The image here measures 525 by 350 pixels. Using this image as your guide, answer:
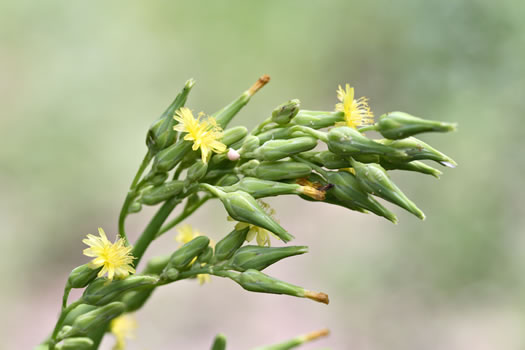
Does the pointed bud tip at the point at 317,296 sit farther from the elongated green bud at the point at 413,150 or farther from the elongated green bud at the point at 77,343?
the elongated green bud at the point at 77,343

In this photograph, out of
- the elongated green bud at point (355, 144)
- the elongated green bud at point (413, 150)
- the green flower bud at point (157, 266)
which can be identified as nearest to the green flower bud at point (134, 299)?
the green flower bud at point (157, 266)

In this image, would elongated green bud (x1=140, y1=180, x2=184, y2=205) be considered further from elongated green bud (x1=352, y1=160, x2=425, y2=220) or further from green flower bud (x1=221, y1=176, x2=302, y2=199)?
elongated green bud (x1=352, y1=160, x2=425, y2=220)

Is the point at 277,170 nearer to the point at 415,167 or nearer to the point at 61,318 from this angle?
the point at 415,167

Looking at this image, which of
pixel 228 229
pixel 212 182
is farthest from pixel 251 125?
pixel 212 182

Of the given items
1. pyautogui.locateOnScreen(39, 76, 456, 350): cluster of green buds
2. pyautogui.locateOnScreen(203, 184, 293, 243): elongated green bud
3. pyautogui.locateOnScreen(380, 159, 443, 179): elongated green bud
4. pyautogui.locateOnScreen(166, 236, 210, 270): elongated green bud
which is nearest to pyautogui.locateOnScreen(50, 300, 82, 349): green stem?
pyautogui.locateOnScreen(39, 76, 456, 350): cluster of green buds

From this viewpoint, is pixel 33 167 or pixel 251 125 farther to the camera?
pixel 251 125

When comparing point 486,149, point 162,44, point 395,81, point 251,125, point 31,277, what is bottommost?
point 31,277

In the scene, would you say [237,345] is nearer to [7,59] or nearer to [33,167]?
[33,167]
